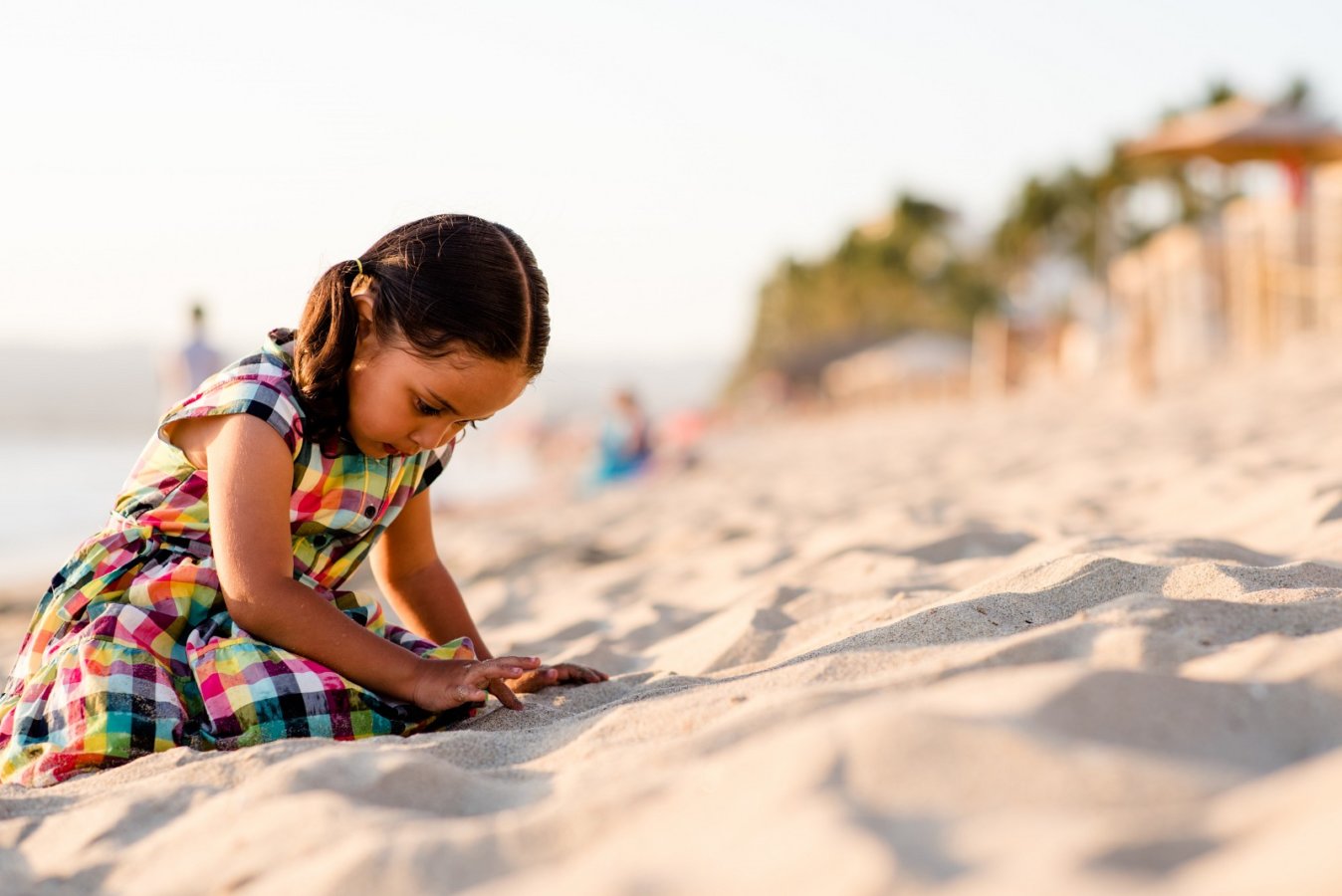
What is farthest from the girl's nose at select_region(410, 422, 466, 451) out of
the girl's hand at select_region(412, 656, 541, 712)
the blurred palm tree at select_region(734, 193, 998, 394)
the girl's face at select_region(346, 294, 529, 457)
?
the blurred palm tree at select_region(734, 193, 998, 394)

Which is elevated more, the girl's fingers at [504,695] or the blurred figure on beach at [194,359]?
the blurred figure on beach at [194,359]

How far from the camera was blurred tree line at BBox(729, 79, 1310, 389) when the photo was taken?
3753 centimetres

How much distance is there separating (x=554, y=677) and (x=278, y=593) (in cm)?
53

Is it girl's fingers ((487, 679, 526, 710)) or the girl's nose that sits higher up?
the girl's nose

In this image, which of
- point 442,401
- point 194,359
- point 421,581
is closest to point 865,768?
point 442,401

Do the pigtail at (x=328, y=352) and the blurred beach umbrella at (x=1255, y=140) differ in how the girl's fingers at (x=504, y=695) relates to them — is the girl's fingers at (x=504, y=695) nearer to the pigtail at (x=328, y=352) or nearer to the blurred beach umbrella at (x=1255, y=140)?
the pigtail at (x=328, y=352)

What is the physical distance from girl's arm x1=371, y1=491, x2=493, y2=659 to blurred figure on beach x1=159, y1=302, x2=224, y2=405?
5925 mm

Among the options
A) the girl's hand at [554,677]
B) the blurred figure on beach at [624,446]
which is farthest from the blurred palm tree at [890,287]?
the girl's hand at [554,677]

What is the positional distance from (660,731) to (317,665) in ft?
2.17

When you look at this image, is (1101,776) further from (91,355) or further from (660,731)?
(91,355)

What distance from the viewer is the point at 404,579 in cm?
248

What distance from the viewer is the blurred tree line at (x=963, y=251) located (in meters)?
37.5

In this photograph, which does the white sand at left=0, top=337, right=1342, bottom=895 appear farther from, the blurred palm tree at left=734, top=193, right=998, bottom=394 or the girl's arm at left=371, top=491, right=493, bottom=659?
the blurred palm tree at left=734, top=193, right=998, bottom=394

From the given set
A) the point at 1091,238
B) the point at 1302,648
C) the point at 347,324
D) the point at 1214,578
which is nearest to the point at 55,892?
the point at 347,324
